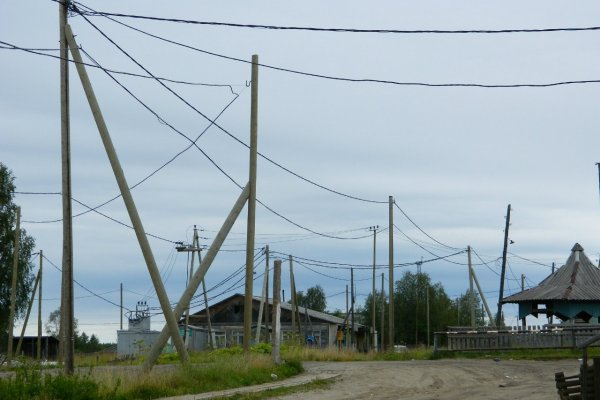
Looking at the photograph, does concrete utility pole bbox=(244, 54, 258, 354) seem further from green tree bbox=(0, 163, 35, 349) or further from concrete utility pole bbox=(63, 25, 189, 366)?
green tree bbox=(0, 163, 35, 349)

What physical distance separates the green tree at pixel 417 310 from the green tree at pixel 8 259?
40.4 meters

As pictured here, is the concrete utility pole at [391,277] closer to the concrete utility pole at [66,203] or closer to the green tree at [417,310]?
the concrete utility pole at [66,203]

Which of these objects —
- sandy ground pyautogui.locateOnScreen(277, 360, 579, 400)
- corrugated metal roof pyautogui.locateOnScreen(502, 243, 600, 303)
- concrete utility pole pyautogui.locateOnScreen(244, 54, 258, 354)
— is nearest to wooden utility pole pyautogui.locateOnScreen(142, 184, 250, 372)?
concrete utility pole pyautogui.locateOnScreen(244, 54, 258, 354)

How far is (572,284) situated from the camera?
4062 centimetres

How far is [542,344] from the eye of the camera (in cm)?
3694

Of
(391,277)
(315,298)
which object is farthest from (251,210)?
(315,298)

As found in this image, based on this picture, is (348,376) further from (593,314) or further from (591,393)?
(593,314)

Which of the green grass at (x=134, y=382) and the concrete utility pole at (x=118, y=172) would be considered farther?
the concrete utility pole at (x=118, y=172)

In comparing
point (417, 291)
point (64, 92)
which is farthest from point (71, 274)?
point (417, 291)

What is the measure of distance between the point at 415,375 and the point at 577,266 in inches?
730

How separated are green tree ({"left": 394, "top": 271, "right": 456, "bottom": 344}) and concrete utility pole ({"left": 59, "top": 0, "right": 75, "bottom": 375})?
70.8m

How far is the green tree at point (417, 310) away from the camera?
93500 millimetres

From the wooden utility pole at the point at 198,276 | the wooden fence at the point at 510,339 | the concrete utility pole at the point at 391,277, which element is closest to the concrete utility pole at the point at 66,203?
the wooden utility pole at the point at 198,276

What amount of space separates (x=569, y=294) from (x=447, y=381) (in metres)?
16.5
